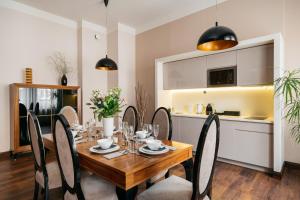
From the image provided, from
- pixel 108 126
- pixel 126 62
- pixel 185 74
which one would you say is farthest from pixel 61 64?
pixel 108 126

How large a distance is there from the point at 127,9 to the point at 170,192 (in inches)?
152

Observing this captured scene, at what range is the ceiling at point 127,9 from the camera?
3744 mm

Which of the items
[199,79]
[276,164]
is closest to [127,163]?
[276,164]

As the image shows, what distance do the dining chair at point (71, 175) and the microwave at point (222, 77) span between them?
265 cm

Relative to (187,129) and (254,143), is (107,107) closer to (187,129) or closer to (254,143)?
(187,129)

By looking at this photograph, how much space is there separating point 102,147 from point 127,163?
41 centimetres

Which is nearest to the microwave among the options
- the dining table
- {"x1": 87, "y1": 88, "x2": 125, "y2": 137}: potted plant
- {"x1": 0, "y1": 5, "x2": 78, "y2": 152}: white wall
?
the dining table

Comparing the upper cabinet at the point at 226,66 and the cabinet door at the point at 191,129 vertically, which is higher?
the upper cabinet at the point at 226,66

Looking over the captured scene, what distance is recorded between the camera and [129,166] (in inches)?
53.0

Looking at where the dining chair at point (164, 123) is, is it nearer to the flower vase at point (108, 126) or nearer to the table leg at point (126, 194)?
the flower vase at point (108, 126)

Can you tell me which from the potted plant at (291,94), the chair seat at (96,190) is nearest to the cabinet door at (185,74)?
the potted plant at (291,94)

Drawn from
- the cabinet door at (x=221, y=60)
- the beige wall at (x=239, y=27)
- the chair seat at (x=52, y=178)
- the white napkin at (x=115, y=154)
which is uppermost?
the beige wall at (x=239, y=27)

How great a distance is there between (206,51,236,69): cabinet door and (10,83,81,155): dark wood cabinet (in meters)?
3.07

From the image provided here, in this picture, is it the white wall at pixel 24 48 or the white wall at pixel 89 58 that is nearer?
the white wall at pixel 24 48
